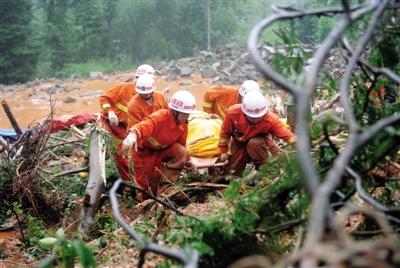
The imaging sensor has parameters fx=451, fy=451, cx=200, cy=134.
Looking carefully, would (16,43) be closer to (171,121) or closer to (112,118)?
(112,118)

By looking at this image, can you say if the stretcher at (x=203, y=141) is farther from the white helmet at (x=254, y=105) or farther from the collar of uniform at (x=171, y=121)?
the white helmet at (x=254, y=105)

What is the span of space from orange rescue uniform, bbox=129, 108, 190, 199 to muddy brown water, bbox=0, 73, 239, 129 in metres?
11.9

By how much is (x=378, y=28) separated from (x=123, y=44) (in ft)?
126

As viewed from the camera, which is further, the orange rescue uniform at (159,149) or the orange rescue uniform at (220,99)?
the orange rescue uniform at (220,99)

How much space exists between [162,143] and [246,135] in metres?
1.08

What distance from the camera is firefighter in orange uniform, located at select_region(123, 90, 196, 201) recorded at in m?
5.47

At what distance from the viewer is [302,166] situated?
1.31m

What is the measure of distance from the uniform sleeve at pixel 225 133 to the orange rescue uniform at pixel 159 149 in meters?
0.46

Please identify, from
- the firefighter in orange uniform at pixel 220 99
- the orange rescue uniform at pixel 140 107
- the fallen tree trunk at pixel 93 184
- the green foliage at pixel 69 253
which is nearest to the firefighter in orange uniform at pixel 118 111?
the orange rescue uniform at pixel 140 107

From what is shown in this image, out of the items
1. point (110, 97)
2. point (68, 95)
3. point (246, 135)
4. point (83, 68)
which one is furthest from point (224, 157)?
point (83, 68)

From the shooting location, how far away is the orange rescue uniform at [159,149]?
5.54m

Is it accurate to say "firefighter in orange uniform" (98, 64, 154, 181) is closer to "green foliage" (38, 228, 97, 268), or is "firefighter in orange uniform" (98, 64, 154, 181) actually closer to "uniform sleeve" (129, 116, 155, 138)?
"uniform sleeve" (129, 116, 155, 138)

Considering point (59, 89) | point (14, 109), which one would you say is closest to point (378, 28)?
point (14, 109)

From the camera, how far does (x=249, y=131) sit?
5.68m
